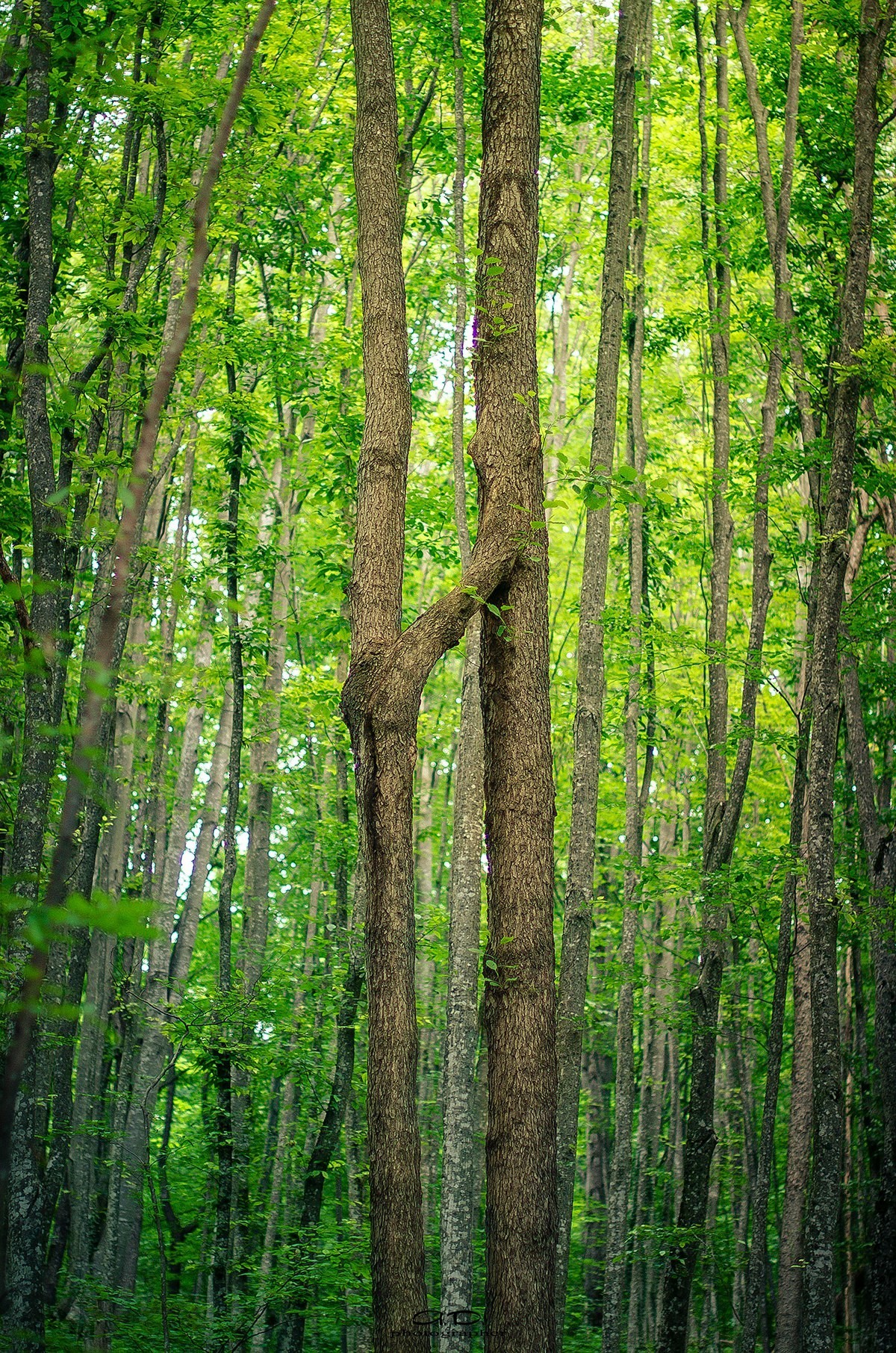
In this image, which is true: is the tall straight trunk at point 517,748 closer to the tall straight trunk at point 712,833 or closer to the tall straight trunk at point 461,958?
the tall straight trunk at point 461,958

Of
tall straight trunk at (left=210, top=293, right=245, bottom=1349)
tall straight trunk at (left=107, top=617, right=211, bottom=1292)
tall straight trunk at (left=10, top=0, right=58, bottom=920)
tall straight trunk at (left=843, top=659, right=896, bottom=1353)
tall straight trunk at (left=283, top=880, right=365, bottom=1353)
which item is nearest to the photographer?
tall straight trunk at (left=10, top=0, right=58, bottom=920)

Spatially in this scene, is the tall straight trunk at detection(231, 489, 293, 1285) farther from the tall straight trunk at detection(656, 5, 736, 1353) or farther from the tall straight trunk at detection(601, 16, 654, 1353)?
the tall straight trunk at detection(656, 5, 736, 1353)

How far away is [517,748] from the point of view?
487 centimetres

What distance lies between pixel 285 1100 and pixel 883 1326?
356 inches

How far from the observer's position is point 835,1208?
25.9ft

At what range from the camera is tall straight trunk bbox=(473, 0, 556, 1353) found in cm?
438

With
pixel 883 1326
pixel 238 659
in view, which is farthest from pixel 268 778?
pixel 883 1326

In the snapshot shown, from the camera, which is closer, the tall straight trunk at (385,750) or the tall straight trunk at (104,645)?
the tall straight trunk at (104,645)

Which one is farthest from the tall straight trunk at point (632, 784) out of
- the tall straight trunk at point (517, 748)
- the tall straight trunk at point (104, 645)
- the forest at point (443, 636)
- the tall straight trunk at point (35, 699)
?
the tall straight trunk at point (104, 645)

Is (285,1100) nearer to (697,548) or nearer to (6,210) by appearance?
(697,548)

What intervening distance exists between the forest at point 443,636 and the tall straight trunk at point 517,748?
0.07 ft

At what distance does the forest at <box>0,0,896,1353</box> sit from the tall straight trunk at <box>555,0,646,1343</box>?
0.14ft

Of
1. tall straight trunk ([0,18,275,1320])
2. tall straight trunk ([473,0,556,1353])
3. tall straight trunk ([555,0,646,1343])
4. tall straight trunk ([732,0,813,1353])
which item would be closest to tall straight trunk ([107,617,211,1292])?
tall straight trunk ([555,0,646,1343])

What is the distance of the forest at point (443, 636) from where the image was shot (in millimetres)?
4719
